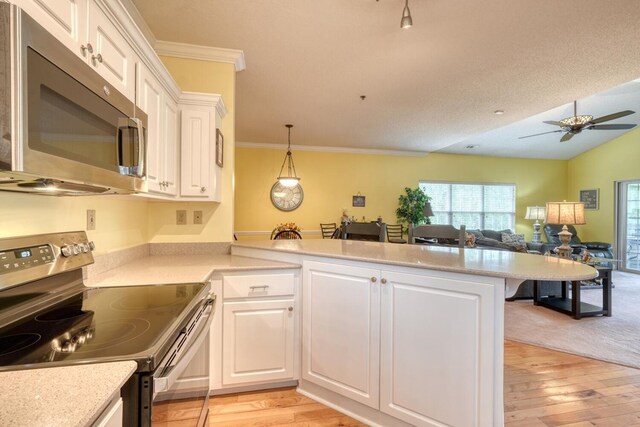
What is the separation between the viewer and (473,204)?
7613mm

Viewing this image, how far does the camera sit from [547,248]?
5.49 meters

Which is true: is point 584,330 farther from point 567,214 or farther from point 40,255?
point 40,255

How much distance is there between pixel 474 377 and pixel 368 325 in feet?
1.90

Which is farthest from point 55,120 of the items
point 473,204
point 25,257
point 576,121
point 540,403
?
point 473,204

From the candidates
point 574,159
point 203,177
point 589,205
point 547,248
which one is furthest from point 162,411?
point 574,159

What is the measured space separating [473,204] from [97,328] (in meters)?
8.05

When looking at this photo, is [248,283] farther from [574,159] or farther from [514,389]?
[574,159]

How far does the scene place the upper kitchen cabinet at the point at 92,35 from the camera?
0.87 m

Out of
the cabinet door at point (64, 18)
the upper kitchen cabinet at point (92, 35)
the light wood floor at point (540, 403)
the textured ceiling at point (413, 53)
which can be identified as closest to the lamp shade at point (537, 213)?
the textured ceiling at point (413, 53)

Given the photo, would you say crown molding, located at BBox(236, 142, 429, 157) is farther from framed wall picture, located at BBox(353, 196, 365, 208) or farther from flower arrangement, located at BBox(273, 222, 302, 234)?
flower arrangement, located at BBox(273, 222, 302, 234)

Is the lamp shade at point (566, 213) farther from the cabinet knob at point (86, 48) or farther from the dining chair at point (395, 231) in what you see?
the cabinet knob at point (86, 48)

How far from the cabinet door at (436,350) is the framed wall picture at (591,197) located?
8197 millimetres

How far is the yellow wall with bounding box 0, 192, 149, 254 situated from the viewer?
114 centimetres

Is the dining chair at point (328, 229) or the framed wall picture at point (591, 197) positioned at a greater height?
the framed wall picture at point (591, 197)
